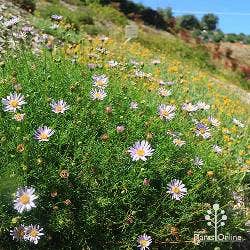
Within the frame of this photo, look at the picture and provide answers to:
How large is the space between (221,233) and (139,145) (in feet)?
3.42

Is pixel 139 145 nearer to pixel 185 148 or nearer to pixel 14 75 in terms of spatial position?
pixel 185 148

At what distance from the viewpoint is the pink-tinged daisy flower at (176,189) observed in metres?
3.71

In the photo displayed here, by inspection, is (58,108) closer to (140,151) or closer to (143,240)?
(140,151)

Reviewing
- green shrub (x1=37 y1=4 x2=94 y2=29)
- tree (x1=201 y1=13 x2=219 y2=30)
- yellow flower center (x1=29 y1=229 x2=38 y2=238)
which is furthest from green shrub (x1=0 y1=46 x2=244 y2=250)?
tree (x1=201 y1=13 x2=219 y2=30)

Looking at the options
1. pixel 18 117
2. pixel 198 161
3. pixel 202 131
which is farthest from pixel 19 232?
pixel 202 131

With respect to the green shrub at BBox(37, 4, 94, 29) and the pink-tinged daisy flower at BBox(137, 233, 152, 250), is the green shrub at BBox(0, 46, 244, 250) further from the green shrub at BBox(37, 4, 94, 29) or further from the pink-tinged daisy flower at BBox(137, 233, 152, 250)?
the green shrub at BBox(37, 4, 94, 29)

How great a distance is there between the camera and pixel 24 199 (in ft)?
10.7

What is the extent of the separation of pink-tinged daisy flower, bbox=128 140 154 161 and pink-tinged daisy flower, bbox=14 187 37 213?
2.24 ft

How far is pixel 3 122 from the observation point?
3.86m

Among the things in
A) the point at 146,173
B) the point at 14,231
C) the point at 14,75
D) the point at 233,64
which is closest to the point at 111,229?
the point at 146,173

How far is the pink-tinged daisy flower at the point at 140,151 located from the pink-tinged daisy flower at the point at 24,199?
683 mm

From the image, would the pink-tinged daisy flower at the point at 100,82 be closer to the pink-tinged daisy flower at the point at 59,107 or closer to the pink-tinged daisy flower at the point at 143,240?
the pink-tinged daisy flower at the point at 59,107

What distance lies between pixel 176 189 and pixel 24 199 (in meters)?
1.03

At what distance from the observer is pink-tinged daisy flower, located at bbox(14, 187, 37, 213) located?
3.22 metres
